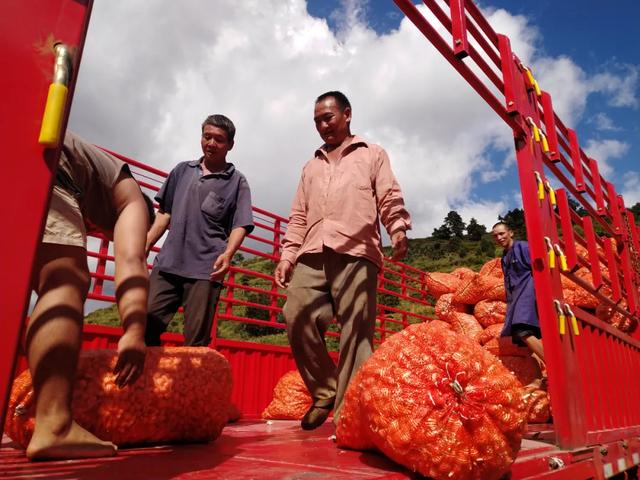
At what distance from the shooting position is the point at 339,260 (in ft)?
8.04

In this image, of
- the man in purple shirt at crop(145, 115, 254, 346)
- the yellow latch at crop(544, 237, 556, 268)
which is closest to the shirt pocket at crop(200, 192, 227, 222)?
the man in purple shirt at crop(145, 115, 254, 346)

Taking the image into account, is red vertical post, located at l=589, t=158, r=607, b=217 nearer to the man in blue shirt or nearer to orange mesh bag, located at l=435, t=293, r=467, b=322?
the man in blue shirt

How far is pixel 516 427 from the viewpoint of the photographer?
4.31 ft

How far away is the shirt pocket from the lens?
282 cm

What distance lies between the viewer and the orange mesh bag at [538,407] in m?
3.70

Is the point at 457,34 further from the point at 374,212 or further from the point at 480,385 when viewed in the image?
the point at 480,385

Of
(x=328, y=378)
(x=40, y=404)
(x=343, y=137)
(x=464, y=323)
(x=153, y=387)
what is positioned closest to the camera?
(x=40, y=404)

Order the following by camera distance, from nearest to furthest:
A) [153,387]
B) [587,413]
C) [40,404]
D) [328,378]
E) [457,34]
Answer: [40,404], [153,387], [457,34], [587,413], [328,378]

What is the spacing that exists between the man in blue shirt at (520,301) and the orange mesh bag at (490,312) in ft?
4.75

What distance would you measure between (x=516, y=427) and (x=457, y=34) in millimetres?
1538

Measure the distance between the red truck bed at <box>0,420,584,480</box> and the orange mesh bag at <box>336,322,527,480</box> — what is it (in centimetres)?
9

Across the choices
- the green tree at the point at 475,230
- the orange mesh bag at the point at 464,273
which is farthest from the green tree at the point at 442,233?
the orange mesh bag at the point at 464,273

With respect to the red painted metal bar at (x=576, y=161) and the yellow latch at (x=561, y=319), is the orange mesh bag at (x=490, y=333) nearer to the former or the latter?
the red painted metal bar at (x=576, y=161)

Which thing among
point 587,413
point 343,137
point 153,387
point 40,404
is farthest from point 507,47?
point 40,404
